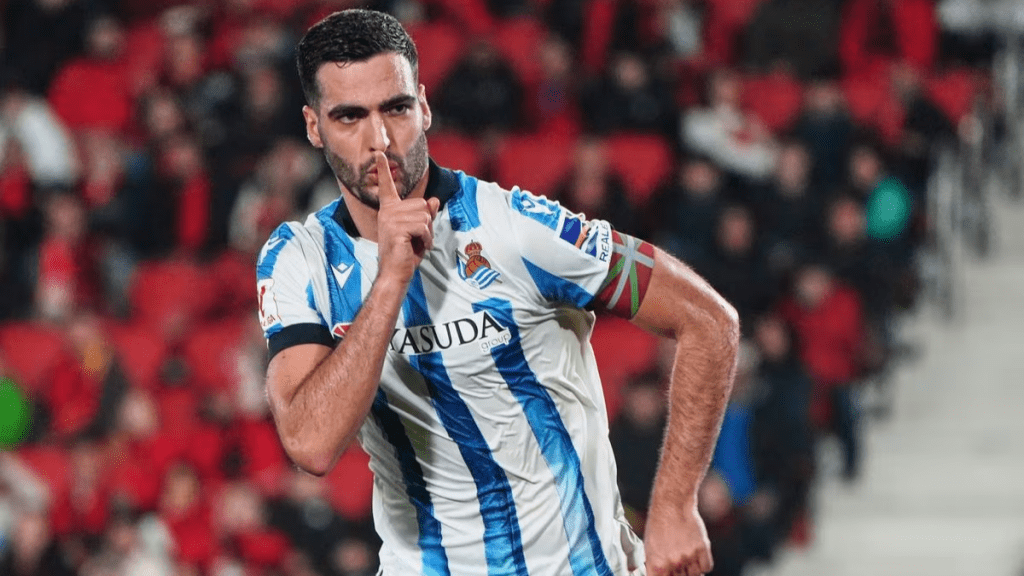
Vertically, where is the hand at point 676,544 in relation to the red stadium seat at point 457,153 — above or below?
below

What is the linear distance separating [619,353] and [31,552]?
4060 millimetres

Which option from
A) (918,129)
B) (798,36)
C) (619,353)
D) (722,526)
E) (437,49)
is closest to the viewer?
(722,526)

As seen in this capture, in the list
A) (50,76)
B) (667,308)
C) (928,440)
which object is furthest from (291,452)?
(50,76)

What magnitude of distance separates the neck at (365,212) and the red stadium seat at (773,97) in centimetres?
867

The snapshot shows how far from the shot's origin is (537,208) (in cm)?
354

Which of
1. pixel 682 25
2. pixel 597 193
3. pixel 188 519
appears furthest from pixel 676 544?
pixel 682 25

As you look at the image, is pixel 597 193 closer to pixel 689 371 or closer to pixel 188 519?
Result: pixel 188 519

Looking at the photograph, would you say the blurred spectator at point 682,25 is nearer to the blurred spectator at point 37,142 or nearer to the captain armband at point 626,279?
the blurred spectator at point 37,142

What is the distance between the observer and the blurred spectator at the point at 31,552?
33.8 ft

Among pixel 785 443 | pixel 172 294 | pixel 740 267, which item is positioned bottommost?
pixel 785 443

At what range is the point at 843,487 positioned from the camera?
32.6 ft

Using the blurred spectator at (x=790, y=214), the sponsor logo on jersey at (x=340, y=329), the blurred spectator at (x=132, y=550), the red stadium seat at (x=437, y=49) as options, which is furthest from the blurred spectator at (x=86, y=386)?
the sponsor logo on jersey at (x=340, y=329)

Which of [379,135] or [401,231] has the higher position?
[379,135]

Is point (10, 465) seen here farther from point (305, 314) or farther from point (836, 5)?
point (305, 314)
